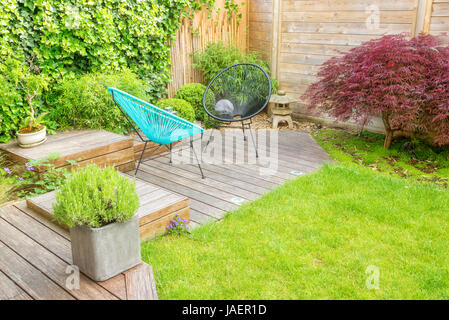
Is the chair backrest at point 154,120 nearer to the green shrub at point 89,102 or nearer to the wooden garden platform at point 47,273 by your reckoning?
the green shrub at point 89,102

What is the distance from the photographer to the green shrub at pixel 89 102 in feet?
12.9

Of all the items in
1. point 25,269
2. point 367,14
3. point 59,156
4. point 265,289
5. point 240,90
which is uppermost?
point 367,14

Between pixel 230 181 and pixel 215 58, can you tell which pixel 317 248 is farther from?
pixel 215 58

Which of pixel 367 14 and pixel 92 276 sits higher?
pixel 367 14

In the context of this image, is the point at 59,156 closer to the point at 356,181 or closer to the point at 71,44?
the point at 71,44

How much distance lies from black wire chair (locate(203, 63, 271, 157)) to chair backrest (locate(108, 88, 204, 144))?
42.1 inches

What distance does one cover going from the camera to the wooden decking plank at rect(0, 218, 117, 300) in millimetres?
1904

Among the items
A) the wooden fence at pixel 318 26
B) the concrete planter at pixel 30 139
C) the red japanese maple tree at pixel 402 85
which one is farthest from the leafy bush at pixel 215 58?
the concrete planter at pixel 30 139

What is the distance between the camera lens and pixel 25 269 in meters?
2.09

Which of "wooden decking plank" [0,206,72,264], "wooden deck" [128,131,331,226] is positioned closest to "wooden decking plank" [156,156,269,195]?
"wooden deck" [128,131,331,226]

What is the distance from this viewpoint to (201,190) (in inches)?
137

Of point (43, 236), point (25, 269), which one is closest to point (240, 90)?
point (43, 236)

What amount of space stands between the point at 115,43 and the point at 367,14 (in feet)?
9.91

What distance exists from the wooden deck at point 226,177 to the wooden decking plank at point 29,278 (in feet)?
3.70
